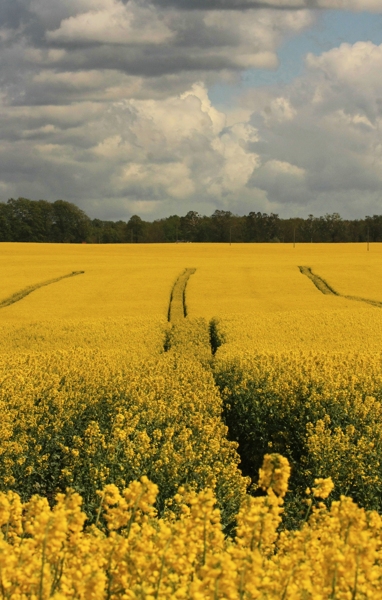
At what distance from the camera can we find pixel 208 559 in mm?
3701

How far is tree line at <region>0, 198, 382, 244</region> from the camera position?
392 ft

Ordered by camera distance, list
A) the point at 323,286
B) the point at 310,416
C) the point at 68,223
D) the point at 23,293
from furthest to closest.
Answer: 1. the point at 68,223
2. the point at 323,286
3. the point at 23,293
4. the point at 310,416

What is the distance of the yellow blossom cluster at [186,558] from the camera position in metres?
3.90

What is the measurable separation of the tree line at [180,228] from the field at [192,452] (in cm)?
9039

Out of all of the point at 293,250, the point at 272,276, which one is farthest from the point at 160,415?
the point at 293,250

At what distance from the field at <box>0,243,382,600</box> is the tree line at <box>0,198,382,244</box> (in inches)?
3559

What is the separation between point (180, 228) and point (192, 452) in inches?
4923

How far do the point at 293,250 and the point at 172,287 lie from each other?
142ft

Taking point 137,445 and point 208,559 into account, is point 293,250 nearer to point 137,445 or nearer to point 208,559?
point 137,445

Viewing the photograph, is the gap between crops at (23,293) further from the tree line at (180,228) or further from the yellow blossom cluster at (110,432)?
the tree line at (180,228)

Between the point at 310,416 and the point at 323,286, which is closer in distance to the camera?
the point at 310,416

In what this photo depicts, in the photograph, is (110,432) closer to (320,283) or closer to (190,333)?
(190,333)

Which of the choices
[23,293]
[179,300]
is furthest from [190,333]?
[23,293]

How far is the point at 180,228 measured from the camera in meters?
133
